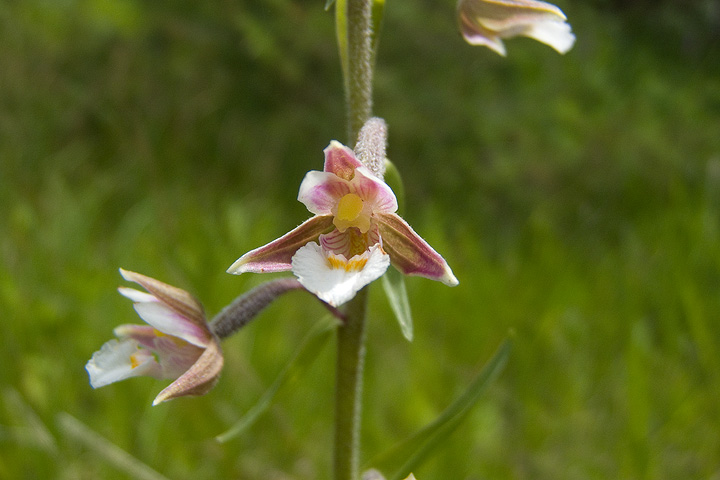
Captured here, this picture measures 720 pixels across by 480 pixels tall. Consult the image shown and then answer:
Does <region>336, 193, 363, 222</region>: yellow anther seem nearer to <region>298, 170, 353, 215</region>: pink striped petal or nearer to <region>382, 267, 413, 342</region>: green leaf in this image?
<region>298, 170, 353, 215</region>: pink striped petal

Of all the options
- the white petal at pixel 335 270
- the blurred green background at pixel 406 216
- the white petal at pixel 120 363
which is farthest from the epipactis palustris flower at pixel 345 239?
the blurred green background at pixel 406 216

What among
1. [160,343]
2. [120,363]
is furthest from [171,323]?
[120,363]

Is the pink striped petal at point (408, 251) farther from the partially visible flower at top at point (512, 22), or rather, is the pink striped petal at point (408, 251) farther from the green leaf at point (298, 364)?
the partially visible flower at top at point (512, 22)

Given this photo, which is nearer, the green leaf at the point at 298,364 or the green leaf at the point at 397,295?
the green leaf at the point at 397,295

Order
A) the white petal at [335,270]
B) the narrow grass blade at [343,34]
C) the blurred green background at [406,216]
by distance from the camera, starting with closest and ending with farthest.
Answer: the white petal at [335,270], the narrow grass blade at [343,34], the blurred green background at [406,216]

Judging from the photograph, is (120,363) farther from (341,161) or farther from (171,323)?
(341,161)

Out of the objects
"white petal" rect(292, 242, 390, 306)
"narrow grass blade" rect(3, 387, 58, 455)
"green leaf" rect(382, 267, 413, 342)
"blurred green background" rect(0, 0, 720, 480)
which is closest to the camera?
"white petal" rect(292, 242, 390, 306)

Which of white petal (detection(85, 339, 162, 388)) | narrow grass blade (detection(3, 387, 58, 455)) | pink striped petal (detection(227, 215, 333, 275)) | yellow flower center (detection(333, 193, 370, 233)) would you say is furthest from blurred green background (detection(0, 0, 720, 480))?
yellow flower center (detection(333, 193, 370, 233))
